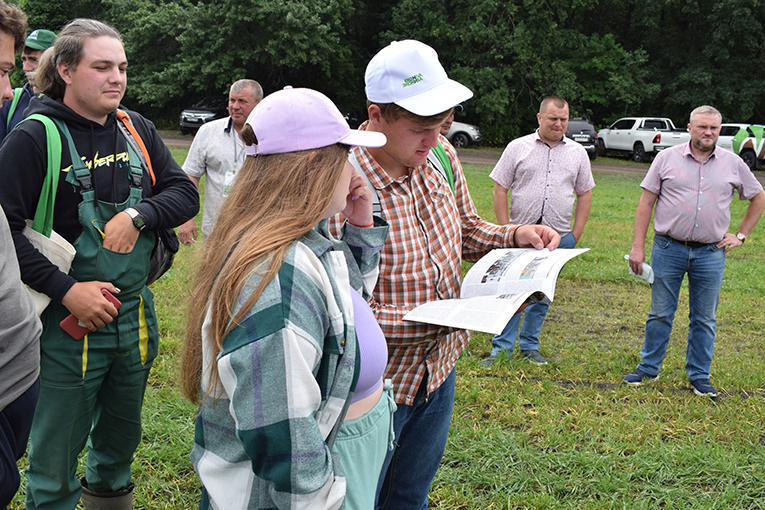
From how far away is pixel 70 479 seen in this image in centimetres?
246

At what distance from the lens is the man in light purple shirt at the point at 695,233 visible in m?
4.82

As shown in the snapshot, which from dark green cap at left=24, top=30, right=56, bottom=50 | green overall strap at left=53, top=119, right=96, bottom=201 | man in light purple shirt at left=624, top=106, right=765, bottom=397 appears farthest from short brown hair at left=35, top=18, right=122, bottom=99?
man in light purple shirt at left=624, top=106, right=765, bottom=397

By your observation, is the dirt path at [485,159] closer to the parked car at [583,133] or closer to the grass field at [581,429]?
the parked car at [583,133]

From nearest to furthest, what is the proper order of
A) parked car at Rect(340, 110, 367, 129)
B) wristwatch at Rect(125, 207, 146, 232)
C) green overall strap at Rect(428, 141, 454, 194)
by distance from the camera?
1. green overall strap at Rect(428, 141, 454, 194)
2. wristwatch at Rect(125, 207, 146, 232)
3. parked car at Rect(340, 110, 367, 129)

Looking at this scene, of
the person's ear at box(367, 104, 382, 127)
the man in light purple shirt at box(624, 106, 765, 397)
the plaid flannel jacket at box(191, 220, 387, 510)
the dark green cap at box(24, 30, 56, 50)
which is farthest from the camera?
the man in light purple shirt at box(624, 106, 765, 397)

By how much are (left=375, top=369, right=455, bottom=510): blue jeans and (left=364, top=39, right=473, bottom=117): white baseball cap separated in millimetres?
1044

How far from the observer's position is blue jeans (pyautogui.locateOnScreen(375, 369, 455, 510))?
2.38m

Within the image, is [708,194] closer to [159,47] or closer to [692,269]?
[692,269]

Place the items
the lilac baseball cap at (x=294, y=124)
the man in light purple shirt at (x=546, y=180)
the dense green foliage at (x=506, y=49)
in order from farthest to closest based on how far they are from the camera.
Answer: the dense green foliage at (x=506, y=49), the man in light purple shirt at (x=546, y=180), the lilac baseball cap at (x=294, y=124)

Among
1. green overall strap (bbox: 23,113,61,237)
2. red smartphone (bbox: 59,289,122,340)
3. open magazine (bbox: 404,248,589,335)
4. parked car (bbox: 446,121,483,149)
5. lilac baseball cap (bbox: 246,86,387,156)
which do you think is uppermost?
lilac baseball cap (bbox: 246,86,387,156)

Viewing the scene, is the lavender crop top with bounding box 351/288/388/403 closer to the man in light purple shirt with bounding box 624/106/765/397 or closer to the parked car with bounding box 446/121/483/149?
the man in light purple shirt with bounding box 624/106/765/397

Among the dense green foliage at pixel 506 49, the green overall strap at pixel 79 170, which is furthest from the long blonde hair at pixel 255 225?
the dense green foliage at pixel 506 49

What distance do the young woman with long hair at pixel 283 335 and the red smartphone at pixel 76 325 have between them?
92 cm

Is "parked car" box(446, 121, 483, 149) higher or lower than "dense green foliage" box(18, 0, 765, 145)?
lower
